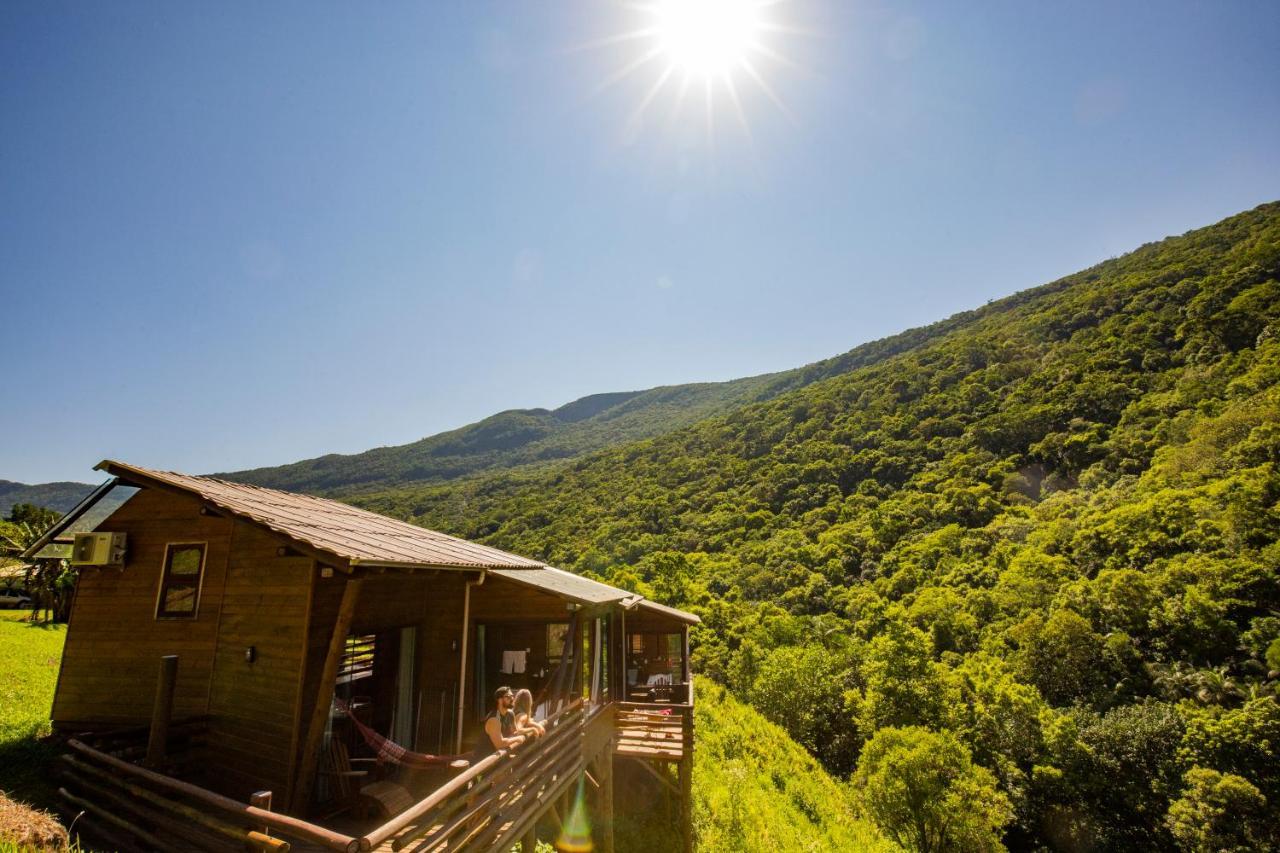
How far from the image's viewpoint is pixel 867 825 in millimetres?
22000

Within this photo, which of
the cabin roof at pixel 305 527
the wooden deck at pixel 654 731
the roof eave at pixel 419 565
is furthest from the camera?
the wooden deck at pixel 654 731

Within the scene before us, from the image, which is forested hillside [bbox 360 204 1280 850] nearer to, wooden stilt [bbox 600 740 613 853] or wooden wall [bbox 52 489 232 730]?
wooden stilt [bbox 600 740 613 853]

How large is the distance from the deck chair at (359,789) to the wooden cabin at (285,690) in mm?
39

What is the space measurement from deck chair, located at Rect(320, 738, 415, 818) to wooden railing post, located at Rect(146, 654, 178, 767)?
1.93 meters

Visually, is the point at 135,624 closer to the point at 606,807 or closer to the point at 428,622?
the point at 428,622

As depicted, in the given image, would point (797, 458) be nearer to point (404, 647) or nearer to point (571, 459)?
point (571, 459)

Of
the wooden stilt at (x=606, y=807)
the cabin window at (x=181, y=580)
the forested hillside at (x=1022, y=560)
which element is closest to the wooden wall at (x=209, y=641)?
the cabin window at (x=181, y=580)

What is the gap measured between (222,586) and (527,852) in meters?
5.70

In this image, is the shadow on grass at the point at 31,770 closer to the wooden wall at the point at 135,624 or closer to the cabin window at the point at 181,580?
the wooden wall at the point at 135,624

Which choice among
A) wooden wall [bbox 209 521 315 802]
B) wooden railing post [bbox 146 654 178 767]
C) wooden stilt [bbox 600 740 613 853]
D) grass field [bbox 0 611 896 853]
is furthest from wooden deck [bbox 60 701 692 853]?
wooden stilt [bbox 600 740 613 853]

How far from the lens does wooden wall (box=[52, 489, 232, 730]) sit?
7827mm

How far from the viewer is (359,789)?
7.52 metres

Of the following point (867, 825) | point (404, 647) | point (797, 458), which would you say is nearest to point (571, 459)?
point (797, 458)

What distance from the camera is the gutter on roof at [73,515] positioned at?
864cm
